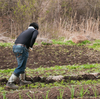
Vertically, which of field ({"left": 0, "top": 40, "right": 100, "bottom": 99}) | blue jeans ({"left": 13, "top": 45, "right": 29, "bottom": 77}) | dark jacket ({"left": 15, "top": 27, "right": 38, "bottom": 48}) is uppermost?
dark jacket ({"left": 15, "top": 27, "right": 38, "bottom": 48})

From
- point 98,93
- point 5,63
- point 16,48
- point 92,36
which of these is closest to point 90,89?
point 98,93

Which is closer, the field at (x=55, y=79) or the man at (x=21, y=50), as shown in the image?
the field at (x=55, y=79)

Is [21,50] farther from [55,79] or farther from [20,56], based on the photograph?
[55,79]

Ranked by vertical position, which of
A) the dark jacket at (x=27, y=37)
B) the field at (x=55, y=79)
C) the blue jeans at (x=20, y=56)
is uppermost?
the dark jacket at (x=27, y=37)

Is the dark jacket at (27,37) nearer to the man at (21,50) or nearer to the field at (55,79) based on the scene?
the man at (21,50)

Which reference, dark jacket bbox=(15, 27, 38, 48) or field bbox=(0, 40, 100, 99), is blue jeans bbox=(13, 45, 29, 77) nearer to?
dark jacket bbox=(15, 27, 38, 48)

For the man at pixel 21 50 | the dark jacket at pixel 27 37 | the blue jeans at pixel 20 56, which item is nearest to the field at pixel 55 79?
the man at pixel 21 50

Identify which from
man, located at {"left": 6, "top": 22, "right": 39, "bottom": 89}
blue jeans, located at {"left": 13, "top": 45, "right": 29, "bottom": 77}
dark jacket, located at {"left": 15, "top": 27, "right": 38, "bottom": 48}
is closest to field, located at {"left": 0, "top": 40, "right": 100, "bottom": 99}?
man, located at {"left": 6, "top": 22, "right": 39, "bottom": 89}

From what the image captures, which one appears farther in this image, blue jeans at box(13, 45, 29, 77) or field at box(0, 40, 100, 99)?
blue jeans at box(13, 45, 29, 77)

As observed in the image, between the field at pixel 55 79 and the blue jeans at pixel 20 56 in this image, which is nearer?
the field at pixel 55 79

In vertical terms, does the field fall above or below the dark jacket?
below

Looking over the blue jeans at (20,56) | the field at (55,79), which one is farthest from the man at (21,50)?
the field at (55,79)

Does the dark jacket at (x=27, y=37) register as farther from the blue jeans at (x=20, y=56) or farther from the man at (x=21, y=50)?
the blue jeans at (x=20, y=56)

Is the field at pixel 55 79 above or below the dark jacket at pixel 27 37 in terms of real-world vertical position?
below
